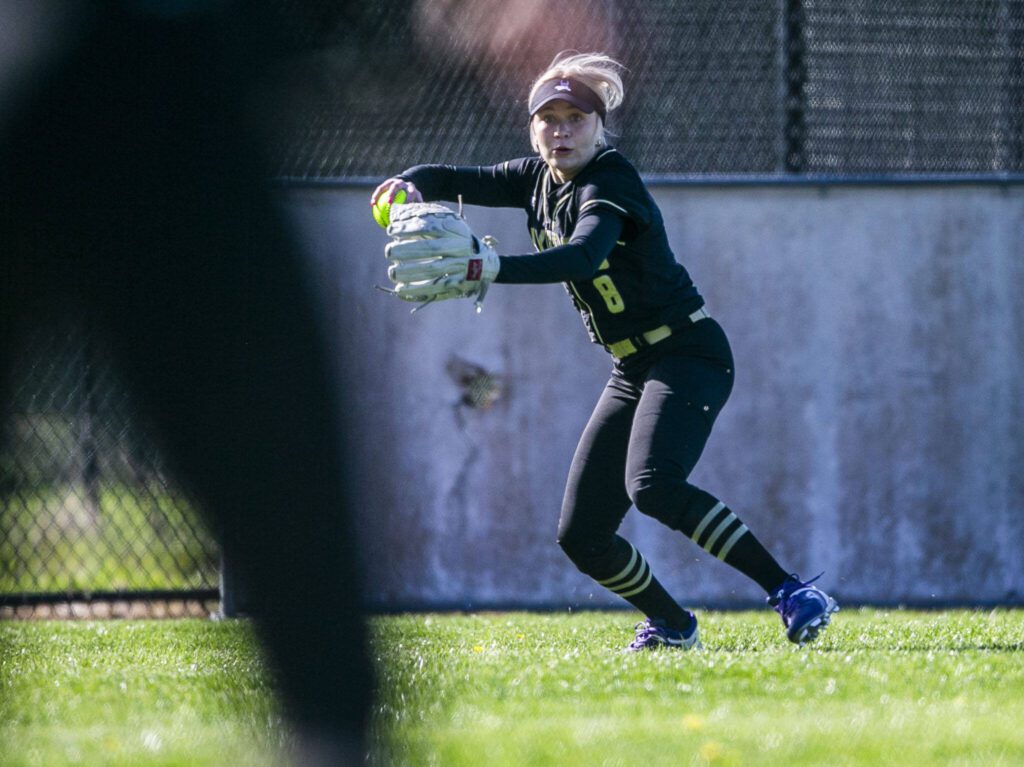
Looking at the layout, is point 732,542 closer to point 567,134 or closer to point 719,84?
point 567,134

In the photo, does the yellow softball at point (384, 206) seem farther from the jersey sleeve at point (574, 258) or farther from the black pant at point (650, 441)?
the black pant at point (650, 441)

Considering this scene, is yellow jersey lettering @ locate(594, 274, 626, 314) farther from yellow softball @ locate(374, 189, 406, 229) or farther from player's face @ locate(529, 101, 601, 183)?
yellow softball @ locate(374, 189, 406, 229)

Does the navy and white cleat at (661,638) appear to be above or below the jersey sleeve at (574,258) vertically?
below

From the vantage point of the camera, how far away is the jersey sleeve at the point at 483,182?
5203 millimetres

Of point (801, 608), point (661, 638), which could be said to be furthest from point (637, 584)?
point (801, 608)

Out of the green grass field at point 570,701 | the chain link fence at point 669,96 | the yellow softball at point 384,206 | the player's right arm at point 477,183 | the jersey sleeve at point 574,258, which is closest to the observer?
the green grass field at point 570,701

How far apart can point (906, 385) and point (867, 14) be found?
6.23 ft

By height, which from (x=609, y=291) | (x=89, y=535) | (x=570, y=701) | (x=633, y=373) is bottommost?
(x=89, y=535)

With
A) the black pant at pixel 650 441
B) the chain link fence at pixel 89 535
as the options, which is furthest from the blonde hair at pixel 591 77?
the chain link fence at pixel 89 535

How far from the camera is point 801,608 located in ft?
15.6

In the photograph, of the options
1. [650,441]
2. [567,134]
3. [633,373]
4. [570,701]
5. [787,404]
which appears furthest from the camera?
[787,404]

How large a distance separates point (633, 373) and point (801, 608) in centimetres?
90

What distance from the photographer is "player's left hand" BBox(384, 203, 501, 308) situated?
387cm

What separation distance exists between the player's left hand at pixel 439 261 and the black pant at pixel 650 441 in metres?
1.00
